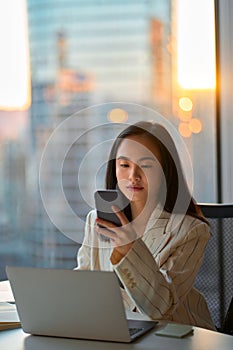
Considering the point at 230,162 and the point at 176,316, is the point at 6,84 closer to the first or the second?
the point at 230,162

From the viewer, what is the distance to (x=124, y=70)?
3.47 m

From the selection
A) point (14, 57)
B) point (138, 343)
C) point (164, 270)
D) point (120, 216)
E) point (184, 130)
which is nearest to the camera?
point (138, 343)

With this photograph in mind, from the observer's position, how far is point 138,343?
5.65ft

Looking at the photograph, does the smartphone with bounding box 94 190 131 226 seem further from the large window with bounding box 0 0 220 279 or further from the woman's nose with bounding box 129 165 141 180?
the large window with bounding box 0 0 220 279

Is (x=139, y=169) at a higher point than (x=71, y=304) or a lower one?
higher

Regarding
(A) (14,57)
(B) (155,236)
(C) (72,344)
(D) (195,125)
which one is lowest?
(C) (72,344)

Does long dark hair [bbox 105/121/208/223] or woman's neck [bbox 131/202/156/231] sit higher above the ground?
long dark hair [bbox 105/121/208/223]

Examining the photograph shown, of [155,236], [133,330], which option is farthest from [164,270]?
[133,330]

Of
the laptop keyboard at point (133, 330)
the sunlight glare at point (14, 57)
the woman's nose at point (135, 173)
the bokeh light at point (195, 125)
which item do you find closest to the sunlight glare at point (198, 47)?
the bokeh light at point (195, 125)

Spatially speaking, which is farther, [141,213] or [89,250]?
[89,250]

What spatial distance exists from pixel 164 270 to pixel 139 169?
0.32 m

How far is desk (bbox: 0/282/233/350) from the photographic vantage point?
5.53 feet

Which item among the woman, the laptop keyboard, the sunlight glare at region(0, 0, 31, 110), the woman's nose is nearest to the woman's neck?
the woman

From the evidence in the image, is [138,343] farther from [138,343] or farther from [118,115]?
[118,115]
